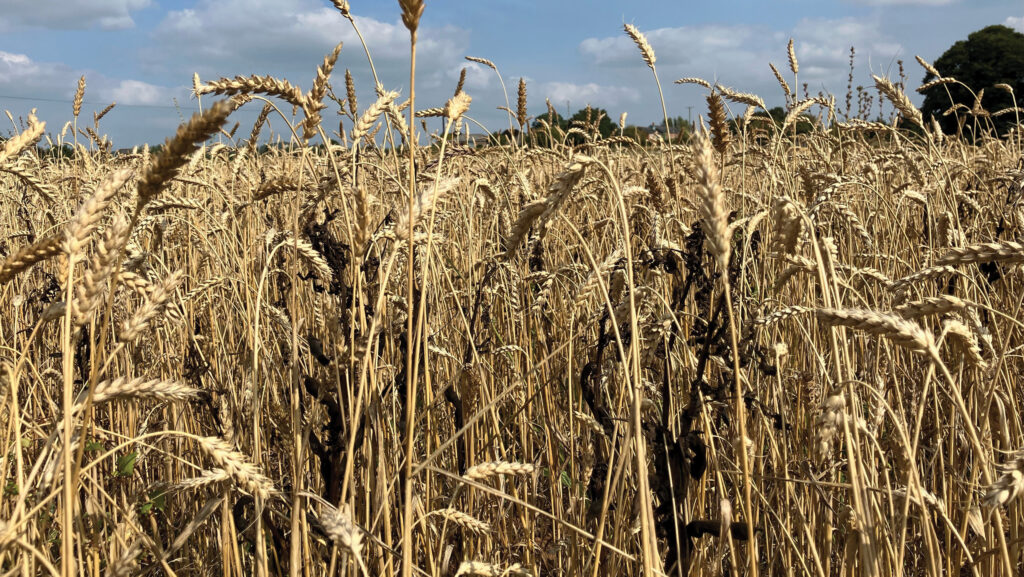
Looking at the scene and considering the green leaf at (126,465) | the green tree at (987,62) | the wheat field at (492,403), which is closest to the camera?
the wheat field at (492,403)

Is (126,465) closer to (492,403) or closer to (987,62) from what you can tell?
(492,403)

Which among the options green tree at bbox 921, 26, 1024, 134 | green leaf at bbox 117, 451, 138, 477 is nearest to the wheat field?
green leaf at bbox 117, 451, 138, 477

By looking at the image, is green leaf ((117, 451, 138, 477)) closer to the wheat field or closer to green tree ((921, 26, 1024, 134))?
the wheat field

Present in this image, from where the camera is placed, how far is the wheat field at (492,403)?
3.27 feet

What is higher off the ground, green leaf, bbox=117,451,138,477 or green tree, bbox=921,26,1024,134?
green tree, bbox=921,26,1024,134

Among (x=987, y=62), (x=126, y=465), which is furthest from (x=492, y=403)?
(x=987, y=62)

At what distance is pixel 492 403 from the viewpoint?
1.00 meters

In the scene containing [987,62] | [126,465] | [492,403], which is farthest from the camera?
[987,62]

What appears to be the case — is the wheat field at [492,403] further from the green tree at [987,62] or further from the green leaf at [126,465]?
the green tree at [987,62]

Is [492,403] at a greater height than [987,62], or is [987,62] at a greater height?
[987,62]

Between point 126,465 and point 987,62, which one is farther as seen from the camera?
point 987,62

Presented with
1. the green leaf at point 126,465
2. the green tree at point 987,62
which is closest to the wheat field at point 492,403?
the green leaf at point 126,465

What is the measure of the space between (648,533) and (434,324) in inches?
49.3

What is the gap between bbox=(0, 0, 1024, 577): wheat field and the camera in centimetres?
100
